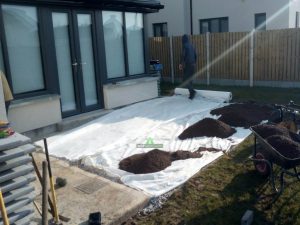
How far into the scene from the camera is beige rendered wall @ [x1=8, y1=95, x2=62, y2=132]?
23.1 feet

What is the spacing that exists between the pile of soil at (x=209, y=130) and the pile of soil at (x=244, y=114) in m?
0.61

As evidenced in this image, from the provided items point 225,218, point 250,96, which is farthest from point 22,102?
point 250,96

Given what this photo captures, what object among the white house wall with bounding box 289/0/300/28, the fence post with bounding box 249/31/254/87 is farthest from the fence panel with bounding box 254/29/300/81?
the white house wall with bounding box 289/0/300/28

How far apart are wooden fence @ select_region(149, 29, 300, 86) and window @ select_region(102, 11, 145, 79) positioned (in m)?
4.08

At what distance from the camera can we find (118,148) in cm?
654

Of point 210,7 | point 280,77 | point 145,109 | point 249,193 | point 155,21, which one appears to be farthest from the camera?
point 155,21

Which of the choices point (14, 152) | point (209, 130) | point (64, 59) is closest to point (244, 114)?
point (209, 130)

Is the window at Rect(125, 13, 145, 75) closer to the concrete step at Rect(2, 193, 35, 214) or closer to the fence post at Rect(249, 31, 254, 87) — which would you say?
the fence post at Rect(249, 31, 254, 87)

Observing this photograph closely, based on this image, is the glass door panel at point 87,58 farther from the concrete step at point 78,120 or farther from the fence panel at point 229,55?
the fence panel at point 229,55

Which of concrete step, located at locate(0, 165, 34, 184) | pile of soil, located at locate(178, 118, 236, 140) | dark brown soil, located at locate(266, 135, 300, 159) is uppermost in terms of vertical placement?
concrete step, located at locate(0, 165, 34, 184)

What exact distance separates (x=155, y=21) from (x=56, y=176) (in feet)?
52.3

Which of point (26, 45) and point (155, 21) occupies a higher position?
point (155, 21)

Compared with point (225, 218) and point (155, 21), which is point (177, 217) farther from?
point (155, 21)

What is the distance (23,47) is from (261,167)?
5622mm
